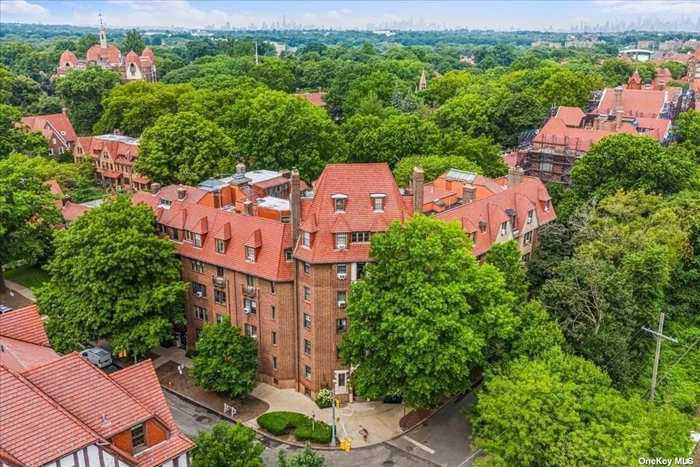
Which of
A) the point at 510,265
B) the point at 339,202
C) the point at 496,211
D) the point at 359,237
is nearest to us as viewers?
the point at 359,237

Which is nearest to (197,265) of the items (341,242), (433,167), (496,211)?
(341,242)

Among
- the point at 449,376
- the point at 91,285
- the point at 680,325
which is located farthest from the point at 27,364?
the point at 680,325

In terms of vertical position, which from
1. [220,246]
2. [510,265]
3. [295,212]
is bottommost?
[510,265]

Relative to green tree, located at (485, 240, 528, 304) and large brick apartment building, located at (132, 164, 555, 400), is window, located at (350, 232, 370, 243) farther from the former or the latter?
green tree, located at (485, 240, 528, 304)

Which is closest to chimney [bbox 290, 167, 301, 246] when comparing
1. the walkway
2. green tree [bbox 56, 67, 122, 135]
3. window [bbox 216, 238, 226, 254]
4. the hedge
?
window [bbox 216, 238, 226, 254]

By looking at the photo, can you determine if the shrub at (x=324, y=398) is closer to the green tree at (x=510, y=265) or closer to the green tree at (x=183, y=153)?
the green tree at (x=510, y=265)

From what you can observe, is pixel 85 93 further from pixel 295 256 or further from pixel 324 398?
pixel 324 398
